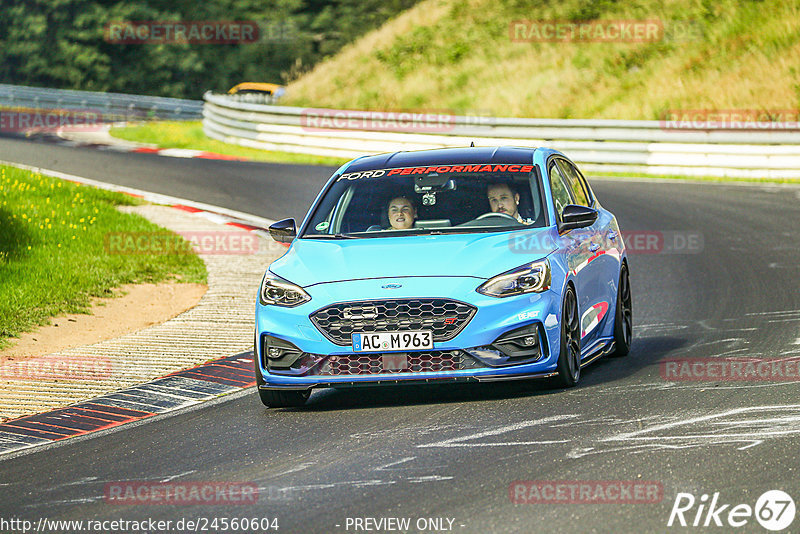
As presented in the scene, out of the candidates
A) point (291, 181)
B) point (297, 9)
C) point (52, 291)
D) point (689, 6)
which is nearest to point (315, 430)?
point (52, 291)

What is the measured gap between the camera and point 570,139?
26500mm

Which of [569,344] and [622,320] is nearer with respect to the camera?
[569,344]

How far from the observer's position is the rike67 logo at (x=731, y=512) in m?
5.38

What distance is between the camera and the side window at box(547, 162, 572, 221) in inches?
367

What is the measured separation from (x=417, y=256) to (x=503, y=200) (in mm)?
1057

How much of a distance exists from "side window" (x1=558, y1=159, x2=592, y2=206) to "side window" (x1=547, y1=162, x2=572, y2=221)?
0.19 meters

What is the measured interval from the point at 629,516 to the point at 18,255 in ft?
32.9

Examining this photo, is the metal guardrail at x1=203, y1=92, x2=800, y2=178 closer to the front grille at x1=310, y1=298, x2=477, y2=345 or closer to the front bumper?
the front bumper

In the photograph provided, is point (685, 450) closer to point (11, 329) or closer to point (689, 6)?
point (11, 329)

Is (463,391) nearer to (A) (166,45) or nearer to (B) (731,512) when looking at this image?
(B) (731,512)

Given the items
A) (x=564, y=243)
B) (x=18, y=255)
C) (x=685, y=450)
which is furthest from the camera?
(x=18, y=255)

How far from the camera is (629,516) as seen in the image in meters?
5.55

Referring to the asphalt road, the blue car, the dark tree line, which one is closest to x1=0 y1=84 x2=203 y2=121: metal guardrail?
the dark tree line

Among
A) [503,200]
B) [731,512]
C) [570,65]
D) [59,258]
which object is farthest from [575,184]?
[570,65]
